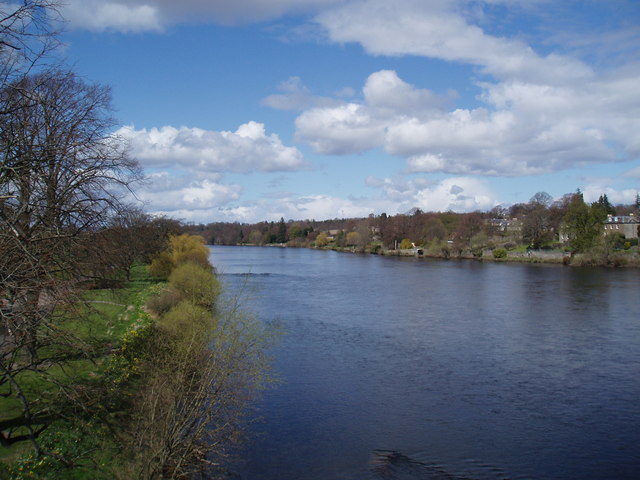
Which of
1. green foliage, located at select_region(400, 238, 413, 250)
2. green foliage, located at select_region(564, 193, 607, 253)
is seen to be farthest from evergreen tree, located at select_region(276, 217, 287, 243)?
green foliage, located at select_region(564, 193, 607, 253)

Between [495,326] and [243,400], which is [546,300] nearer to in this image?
[495,326]

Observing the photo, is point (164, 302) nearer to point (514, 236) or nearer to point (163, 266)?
point (163, 266)

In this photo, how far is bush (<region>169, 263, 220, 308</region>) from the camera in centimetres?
2516

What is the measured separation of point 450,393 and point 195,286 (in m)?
14.3

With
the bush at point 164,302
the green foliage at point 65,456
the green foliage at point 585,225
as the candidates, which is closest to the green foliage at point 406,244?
the green foliage at point 585,225

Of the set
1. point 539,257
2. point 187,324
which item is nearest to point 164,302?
point 187,324

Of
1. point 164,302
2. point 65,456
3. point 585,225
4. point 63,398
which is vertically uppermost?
point 585,225

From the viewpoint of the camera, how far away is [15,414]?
37.1ft

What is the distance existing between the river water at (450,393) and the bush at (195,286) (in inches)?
143

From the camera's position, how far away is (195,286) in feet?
87.8

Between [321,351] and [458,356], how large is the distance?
5413mm

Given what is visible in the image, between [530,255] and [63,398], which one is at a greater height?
[530,255]

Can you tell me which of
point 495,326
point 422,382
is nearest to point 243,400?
point 422,382

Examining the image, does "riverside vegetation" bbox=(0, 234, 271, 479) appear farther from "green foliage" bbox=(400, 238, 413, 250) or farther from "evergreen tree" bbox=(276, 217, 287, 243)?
"evergreen tree" bbox=(276, 217, 287, 243)
